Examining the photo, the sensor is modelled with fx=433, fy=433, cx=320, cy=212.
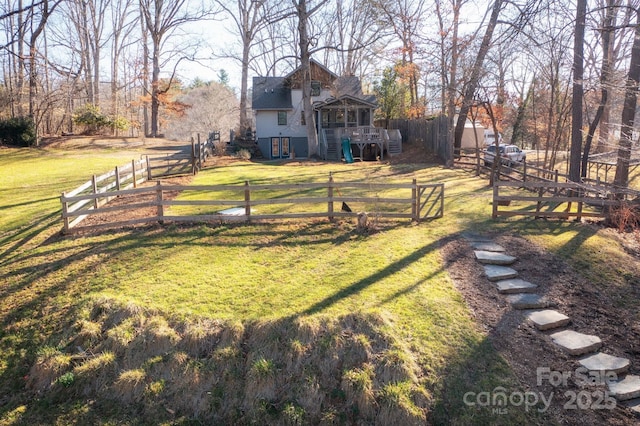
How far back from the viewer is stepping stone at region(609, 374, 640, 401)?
203 inches

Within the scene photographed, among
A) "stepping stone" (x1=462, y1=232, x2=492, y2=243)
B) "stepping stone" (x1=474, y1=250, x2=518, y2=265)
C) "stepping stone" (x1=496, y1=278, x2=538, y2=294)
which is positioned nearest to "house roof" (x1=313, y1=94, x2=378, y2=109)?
"stepping stone" (x1=462, y1=232, x2=492, y2=243)

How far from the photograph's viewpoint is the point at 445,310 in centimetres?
670

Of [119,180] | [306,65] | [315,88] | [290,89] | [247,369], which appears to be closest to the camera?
[247,369]

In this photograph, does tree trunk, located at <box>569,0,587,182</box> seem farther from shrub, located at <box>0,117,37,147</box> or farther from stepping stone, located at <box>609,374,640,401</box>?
shrub, located at <box>0,117,37,147</box>

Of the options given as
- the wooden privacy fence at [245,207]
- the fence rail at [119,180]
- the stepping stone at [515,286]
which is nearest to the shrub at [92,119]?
the fence rail at [119,180]

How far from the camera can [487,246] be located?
30.0 feet

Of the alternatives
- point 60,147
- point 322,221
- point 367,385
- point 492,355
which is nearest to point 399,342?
point 367,385

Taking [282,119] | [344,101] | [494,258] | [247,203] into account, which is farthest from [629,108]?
[282,119]

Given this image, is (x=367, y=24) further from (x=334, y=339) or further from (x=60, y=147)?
(x=334, y=339)

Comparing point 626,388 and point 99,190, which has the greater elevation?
point 99,190

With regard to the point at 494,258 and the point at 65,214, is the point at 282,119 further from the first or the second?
the point at 494,258

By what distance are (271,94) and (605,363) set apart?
97.8 feet

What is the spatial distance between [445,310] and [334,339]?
187cm

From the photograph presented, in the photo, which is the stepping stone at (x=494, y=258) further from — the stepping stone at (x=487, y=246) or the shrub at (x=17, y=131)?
the shrub at (x=17, y=131)
